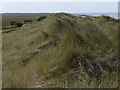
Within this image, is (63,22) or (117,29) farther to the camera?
(63,22)

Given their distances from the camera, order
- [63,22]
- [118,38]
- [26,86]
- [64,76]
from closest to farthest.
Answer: [26,86] → [64,76] → [118,38] → [63,22]

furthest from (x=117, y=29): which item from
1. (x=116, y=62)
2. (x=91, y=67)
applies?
(x=91, y=67)

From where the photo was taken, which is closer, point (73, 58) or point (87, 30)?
point (73, 58)

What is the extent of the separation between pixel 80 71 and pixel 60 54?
52 cm

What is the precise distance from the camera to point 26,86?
310 centimetres

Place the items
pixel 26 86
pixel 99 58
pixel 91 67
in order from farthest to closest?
pixel 99 58 < pixel 91 67 < pixel 26 86

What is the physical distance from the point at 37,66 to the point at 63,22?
5.62m

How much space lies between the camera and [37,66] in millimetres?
4078

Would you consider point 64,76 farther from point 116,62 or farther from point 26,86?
point 116,62

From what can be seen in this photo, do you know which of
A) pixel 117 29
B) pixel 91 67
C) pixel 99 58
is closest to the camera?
pixel 91 67

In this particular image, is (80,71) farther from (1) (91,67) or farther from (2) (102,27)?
(2) (102,27)

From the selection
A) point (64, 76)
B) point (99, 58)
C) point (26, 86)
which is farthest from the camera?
point (99, 58)

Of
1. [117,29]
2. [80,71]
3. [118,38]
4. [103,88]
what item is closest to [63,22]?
[117,29]

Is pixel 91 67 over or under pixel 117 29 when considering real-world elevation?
under
